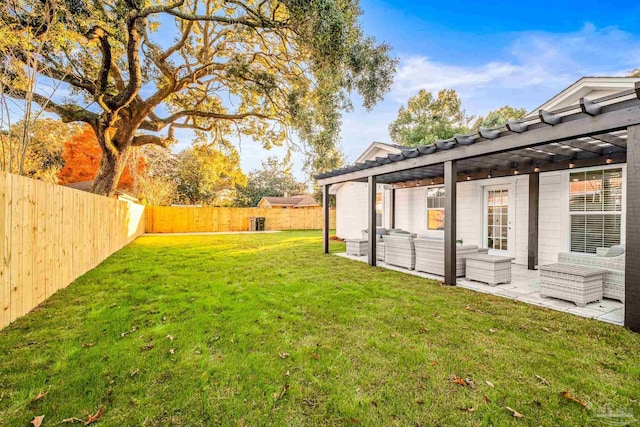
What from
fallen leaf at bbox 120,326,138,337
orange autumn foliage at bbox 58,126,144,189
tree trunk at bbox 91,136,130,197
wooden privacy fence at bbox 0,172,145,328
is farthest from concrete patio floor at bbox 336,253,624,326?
orange autumn foliage at bbox 58,126,144,189

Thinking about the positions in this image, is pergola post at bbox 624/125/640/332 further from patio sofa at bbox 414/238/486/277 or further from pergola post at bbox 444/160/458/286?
patio sofa at bbox 414/238/486/277

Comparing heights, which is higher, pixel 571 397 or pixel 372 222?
pixel 372 222

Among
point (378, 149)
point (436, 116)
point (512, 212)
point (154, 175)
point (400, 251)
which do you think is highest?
point (436, 116)

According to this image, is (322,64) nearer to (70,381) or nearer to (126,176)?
(70,381)

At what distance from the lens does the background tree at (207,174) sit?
14.5 metres

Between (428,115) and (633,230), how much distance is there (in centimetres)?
2011

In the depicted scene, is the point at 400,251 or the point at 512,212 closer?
the point at 400,251

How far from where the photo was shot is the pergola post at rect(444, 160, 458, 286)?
5148mm

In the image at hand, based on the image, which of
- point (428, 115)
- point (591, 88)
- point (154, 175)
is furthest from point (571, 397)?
point (154, 175)

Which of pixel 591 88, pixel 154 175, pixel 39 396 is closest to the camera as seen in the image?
pixel 39 396

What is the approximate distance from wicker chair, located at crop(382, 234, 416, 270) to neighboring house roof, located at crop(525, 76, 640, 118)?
3720 millimetres

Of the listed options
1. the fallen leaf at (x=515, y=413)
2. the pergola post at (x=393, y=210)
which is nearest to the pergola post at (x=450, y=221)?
the fallen leaf at (x=515, y=413)

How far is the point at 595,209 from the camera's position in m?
5.77

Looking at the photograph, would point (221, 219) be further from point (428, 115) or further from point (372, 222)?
point (428, 115)
